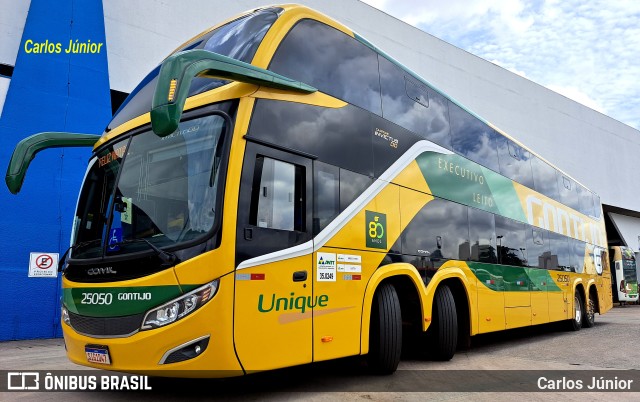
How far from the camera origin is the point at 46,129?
42.0ft

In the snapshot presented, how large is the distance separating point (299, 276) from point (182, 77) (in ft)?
7.12

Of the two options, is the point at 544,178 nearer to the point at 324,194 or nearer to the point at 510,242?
the point at 510,242

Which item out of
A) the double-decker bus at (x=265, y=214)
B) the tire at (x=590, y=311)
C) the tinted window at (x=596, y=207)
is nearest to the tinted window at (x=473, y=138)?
the double-decker bus at (x=265, y=214)

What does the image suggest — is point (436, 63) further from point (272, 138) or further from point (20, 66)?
point (272, 138)

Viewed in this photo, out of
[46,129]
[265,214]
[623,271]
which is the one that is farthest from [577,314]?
[623,271]

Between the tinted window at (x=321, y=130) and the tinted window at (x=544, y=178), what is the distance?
24.0ft

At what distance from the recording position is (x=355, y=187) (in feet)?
20.1

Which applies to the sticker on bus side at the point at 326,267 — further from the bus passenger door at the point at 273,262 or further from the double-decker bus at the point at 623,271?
the double-decker bus at the point at 623,271

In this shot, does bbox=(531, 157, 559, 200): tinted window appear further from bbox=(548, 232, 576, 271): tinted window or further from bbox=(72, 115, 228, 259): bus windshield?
bbox=(72, 115, 228, 259): bus windshield

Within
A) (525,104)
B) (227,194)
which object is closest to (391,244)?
(227,194)

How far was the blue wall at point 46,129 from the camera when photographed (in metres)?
11.9

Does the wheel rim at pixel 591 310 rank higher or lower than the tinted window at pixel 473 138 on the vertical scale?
lower

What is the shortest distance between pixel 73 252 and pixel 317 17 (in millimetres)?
3800

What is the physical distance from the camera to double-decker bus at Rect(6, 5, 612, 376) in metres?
4.39
